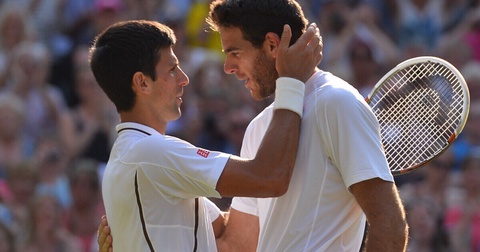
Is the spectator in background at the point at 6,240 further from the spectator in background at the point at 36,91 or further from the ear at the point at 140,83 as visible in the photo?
the ear at the point at 140,83

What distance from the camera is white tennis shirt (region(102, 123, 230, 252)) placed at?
4.34 metres

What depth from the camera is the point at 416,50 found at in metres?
9.73

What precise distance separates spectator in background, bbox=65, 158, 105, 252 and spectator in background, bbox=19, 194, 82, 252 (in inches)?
5.0

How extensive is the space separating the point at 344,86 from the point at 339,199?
43 centimetres

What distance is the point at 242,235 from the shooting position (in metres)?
4.86

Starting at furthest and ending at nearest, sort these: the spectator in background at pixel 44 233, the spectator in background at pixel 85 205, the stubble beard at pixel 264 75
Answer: the spectator in background at pixel 85 205 → the spectator in background at pixel 44 233 → the stubble beard at pixel 264 75

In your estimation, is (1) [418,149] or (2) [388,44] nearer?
(1) [418,149]

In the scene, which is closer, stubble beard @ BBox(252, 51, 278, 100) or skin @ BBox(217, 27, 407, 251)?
skin @ BBox(217, 27, 407, 251)

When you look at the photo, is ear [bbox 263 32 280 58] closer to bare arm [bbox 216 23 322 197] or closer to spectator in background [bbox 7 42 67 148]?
bare arm [bbox 216 23 322 197]

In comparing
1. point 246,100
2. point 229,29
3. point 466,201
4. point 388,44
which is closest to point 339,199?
point 229,29

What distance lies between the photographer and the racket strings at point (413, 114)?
4.88 metres

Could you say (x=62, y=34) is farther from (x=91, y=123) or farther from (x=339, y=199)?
(x=339, y=199)

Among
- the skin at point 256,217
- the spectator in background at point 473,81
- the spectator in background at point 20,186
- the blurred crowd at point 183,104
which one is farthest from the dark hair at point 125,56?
the spectator in background at point 473,81

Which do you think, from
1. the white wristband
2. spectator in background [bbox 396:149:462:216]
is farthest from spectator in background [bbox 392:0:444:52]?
the white wristband
